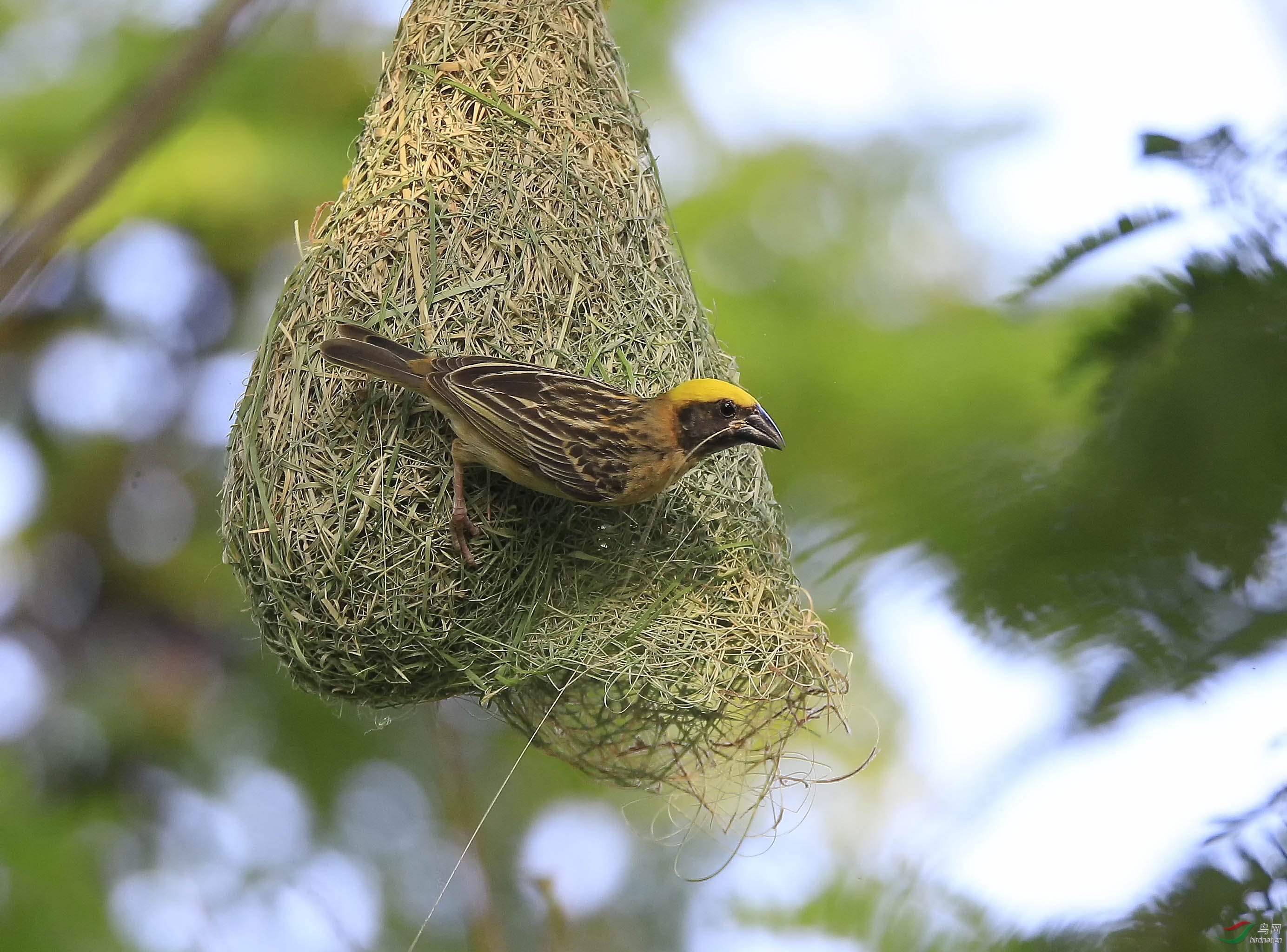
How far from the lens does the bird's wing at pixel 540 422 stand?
73.2 inches

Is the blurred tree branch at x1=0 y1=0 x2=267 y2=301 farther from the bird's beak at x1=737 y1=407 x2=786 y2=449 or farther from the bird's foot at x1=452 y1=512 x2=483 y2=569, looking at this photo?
→ the bird's beak at x1=737 y1=407 x2=786 y2=449

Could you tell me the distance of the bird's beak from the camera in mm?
1998

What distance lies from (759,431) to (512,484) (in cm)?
46

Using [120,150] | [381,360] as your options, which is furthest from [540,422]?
[120,150]

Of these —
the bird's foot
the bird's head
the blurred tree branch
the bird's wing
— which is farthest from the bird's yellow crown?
the blurred tree branch

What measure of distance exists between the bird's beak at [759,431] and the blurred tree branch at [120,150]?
1188mm

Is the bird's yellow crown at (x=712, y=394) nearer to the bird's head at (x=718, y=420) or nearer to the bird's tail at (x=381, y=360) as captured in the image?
the bird's head at (x=718, y=420)

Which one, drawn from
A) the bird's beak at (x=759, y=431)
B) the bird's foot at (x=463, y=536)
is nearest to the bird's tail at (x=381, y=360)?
the bird's foot at (x=463, y=536)

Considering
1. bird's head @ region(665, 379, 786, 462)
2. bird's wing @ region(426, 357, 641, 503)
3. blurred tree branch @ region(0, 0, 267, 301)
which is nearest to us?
blurred tree branch @ region(0, 0, 267, 301)

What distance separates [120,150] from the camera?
36.5 inches

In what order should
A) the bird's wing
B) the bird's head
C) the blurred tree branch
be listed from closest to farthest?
the blurred tree branch, the bird's wing, the bird's head

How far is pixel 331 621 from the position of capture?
1.95m

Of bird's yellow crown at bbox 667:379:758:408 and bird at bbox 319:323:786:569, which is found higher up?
bird's yellow crown at bbox 667:379:758:408

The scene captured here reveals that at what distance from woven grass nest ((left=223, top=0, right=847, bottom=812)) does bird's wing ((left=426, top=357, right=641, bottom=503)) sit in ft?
0.46
